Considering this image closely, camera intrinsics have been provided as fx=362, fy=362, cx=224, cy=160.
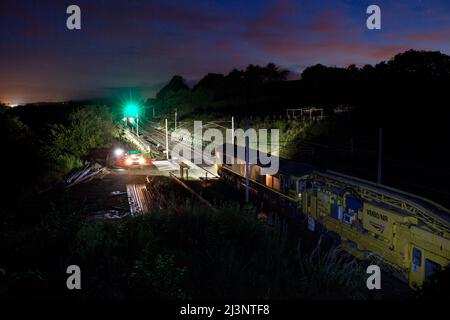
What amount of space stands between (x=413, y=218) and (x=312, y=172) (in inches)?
241

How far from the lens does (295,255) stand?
331 inches

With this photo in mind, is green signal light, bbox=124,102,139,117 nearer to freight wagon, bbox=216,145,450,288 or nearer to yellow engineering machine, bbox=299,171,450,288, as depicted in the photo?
freight wagon, bbox=216,145,450,288

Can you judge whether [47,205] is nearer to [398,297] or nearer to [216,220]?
[216,220]

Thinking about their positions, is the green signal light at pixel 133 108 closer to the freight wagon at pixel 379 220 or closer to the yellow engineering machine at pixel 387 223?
the freight wagon at pixel 379 220

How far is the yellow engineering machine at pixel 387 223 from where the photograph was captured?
9617 millimetres

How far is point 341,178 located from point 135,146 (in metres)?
39.8

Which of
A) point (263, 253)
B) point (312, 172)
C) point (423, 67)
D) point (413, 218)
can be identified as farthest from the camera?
point (423, 67)

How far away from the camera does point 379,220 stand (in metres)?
11.4

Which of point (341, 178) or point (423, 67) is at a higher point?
point (423, 67)

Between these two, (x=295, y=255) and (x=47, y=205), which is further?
(x=47, y=205)

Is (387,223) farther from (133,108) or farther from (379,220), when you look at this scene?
(133,108)

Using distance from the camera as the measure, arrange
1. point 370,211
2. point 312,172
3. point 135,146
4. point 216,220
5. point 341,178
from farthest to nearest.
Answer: point 135,146 → point 312,172 → point 341,178 → point 370,211 → point 216,220

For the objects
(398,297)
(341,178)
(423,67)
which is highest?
(423,67)
